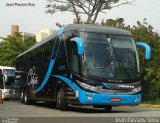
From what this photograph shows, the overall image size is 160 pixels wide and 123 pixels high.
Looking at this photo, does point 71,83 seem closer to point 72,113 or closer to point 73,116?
point 72,113

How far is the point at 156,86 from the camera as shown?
102 ft

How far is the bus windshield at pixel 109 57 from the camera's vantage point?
18.2 metres

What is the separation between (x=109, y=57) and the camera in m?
18.5

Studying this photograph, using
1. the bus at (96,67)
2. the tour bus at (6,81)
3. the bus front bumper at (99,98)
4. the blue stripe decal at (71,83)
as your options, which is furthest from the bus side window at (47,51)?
the tour bus at (6,81)

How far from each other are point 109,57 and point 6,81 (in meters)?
22.2

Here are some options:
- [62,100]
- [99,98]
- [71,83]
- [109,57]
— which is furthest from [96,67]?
[62,100]

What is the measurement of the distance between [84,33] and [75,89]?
2354 millimetres

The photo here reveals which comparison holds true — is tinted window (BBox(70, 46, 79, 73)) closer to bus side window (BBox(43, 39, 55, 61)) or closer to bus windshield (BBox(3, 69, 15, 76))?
bus side window (BBox(43, 39, 55, 61))

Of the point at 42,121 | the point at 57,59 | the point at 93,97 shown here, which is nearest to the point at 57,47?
the point at 57,59

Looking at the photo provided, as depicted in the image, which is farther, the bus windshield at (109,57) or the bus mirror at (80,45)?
the bus windshield at (109,57)

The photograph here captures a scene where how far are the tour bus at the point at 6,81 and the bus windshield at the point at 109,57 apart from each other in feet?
68.3

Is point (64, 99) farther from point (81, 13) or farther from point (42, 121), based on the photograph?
point (81, 13)

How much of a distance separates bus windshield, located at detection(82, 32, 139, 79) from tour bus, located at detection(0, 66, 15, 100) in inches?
820

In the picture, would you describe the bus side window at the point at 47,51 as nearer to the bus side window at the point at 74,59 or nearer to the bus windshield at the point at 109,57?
the bus side window at the point at 74,59
